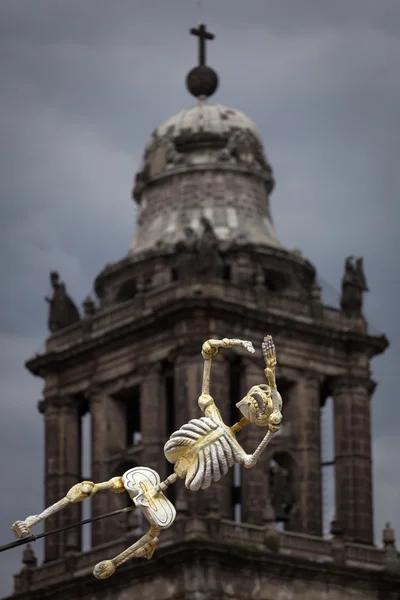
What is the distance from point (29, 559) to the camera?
9131 cm

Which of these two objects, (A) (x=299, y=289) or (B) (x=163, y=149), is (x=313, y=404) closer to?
(A) (x=299, y=289)

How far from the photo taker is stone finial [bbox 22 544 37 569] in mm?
91188

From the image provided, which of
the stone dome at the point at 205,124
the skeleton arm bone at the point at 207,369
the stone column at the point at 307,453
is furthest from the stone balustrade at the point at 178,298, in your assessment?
the skeleton arm bone at the point at 207,369

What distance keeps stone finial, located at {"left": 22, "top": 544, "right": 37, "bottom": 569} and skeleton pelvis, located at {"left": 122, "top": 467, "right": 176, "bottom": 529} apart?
71206mm

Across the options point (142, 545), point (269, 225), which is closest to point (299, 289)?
point (269, 225)

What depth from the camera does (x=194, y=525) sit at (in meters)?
85.4

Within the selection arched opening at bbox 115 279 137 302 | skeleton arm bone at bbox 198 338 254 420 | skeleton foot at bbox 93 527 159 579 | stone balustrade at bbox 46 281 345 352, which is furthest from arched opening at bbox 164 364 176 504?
skeleton foot at bbox 93 527 159 579

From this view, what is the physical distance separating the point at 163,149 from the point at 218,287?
23.9ft

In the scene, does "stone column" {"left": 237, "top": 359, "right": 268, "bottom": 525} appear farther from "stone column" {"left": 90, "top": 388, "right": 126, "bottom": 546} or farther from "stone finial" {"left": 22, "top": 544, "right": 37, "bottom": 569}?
"stone finial" {"left": 22, "top": 544, "right": 37, "bottom": 569}

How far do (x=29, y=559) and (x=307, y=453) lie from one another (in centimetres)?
1087

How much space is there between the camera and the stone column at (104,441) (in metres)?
88.6

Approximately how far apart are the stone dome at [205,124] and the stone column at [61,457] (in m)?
10.3

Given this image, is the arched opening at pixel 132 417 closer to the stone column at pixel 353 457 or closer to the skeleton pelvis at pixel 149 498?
the stone column at pixel 353 457

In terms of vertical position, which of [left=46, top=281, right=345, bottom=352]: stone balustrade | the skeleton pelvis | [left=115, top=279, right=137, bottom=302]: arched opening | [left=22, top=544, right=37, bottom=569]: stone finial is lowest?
the skeleton pelvis
